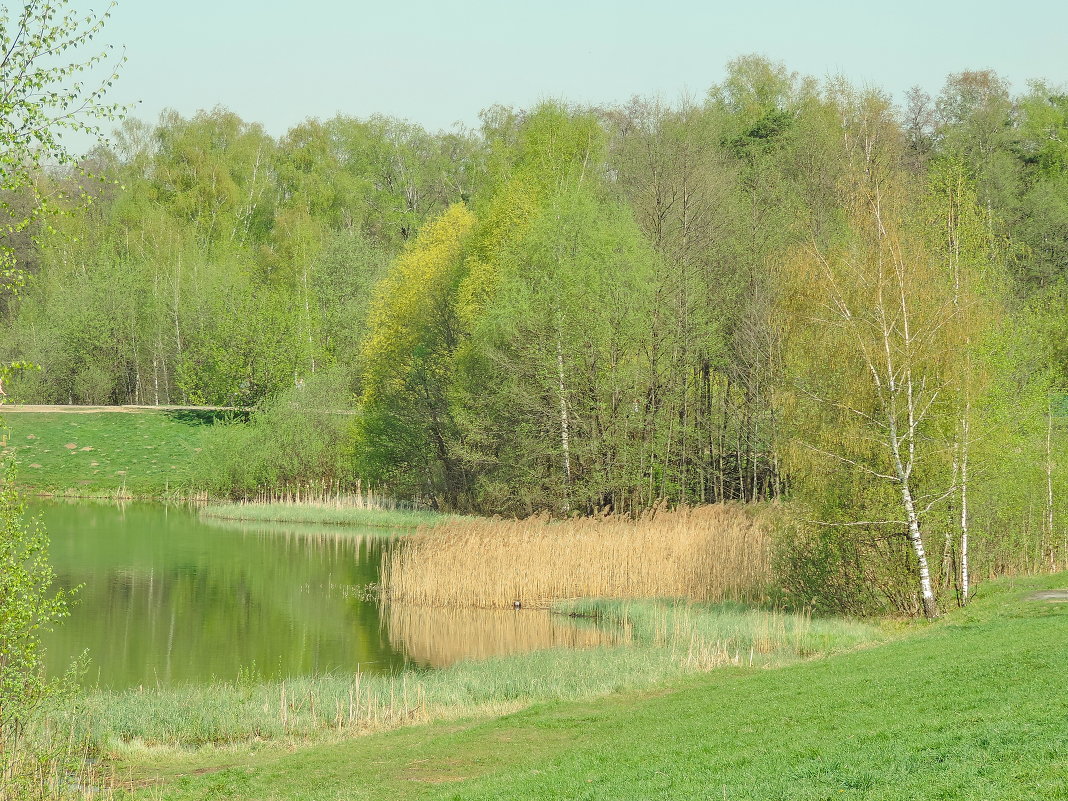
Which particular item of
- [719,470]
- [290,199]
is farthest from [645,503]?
[290,199]

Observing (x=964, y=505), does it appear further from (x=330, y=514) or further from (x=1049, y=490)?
(x=330, y=514)

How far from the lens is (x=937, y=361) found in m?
22.9

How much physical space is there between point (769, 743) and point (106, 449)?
170 ft

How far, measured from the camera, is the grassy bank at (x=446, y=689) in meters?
15.4

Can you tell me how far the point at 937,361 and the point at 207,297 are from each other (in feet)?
172

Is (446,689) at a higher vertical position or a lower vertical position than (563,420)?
lower

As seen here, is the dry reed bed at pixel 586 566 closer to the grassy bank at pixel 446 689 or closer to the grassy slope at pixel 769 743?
the grassy bank at pixel 446 689

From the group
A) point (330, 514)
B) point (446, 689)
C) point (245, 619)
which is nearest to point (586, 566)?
point (245, 619)

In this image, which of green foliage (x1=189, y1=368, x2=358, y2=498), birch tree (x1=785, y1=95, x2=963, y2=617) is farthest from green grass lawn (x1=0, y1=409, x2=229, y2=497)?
birch tree (x1=785, y1=95, x2=963, y2=617)

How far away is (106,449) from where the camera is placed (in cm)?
5709

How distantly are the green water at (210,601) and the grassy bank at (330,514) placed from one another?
188 centimetres

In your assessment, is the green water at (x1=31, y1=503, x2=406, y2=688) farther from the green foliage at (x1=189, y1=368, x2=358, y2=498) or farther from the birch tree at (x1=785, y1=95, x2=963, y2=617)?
the birch tree at (x1=785, y1=95, x2=963, y2=617)

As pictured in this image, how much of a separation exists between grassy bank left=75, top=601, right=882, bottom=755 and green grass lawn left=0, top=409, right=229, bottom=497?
3682cm

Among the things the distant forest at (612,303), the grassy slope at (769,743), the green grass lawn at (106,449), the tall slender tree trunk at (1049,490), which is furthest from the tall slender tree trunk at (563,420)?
the green grass lawn at (106,449)
